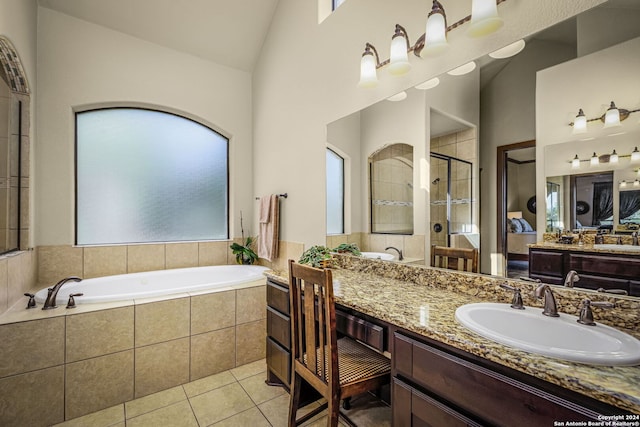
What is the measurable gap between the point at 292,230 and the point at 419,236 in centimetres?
145

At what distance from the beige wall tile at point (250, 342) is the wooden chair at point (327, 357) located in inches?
38.4

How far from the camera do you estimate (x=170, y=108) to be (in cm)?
322

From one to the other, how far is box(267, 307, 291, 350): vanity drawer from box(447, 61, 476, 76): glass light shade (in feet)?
5.65

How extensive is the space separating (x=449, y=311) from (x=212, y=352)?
1928 mm

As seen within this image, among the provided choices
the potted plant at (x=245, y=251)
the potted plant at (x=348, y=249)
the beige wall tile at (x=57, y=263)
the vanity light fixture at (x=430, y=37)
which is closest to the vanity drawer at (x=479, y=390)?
the potted plant at (x=348, y=249)

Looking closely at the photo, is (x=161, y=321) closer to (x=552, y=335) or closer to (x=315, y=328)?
(x=315, y=328)

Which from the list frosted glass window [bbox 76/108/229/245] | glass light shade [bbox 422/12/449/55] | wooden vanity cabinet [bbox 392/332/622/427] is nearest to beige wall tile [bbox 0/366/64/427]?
frosted glass window [bbox 76/108/229/245]

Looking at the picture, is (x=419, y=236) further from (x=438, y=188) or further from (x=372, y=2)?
(x=372, y=2)

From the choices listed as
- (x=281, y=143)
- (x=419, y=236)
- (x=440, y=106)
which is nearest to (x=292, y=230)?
(x=281, y=143)

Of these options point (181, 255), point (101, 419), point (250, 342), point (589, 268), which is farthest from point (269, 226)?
point (589, 268)

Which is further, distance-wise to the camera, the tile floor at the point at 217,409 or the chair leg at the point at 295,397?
the tile floor at the point at 217,409

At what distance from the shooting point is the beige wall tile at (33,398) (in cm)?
168

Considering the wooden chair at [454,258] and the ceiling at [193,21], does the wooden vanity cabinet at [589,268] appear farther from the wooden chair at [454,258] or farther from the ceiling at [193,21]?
the ceiling at [193,21]

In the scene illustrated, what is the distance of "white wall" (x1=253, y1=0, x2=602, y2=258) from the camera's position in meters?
1.44
